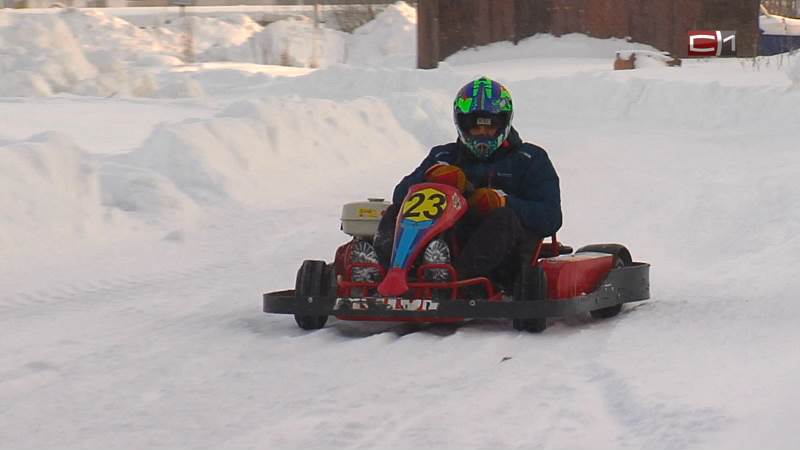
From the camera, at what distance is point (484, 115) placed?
738 cm

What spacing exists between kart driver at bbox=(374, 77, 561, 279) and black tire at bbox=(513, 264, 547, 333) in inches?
7.3

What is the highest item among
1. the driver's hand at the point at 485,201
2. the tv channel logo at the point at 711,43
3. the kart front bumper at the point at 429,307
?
the driver's hand at the point at 485,201

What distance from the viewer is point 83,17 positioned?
39.5 metres

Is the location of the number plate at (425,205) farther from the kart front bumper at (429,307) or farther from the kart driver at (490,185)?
the kart front bumper at (429,307)

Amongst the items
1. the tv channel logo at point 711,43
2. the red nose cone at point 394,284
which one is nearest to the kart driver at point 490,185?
the red nose cone at point 394,284

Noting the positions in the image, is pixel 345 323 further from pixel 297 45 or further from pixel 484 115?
pixel 297 45

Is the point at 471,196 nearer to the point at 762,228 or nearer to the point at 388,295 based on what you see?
the point at 388,295

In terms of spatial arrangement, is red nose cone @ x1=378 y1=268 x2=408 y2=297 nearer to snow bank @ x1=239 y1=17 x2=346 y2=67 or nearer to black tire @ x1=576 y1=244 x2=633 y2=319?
black tire @ x1=576 y1=244 x2=633 y2=319

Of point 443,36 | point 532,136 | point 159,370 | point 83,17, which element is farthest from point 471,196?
point 83,17

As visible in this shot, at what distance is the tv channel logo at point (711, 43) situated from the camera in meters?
27.7

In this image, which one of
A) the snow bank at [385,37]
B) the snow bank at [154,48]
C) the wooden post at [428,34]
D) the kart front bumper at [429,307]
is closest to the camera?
the kart front bumper at [429,307]

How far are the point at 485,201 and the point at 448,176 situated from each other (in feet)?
0.72

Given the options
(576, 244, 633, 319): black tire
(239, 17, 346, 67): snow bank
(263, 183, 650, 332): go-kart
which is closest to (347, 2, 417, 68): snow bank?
(239, 17, 346, 67): snow bank

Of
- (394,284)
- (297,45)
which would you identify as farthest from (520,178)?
(297,45)
